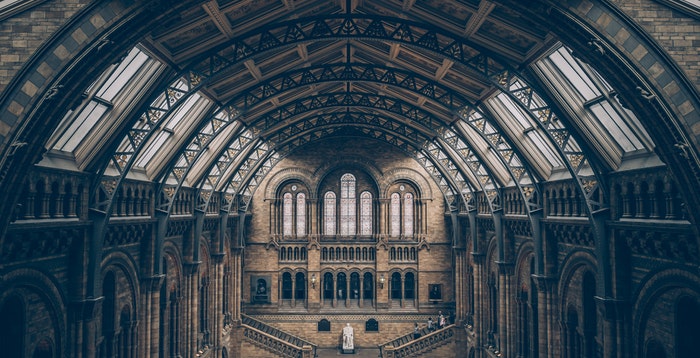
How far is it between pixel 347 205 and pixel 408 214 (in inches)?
184

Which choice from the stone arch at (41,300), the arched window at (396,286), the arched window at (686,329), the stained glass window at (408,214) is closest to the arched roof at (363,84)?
the stone arch at (41,300)

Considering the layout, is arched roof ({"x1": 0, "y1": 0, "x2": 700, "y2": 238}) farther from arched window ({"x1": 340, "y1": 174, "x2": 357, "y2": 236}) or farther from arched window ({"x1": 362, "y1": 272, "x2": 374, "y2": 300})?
arched window ({"x1": 362, "y1": 272, "x2": 374, "y2": 300})

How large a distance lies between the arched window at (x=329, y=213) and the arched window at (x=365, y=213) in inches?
85.6

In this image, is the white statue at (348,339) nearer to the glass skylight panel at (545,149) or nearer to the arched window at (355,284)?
the arched window at (355,284)

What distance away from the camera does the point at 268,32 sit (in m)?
16.5

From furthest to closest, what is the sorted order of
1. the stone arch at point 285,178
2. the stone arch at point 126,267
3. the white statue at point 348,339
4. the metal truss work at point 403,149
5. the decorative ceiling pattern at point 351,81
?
the stone arch at point 285,178 < the white statue at point 348,339 < the metal truss work at point 403,149 < the stone arch at point 126,267 < the decorative ceiling pattern at point 351,81

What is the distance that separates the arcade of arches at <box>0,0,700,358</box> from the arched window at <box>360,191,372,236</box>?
9.83 metres

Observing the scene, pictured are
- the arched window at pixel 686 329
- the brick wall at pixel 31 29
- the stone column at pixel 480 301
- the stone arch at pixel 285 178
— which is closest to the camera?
the brick wall at pixel 31 29

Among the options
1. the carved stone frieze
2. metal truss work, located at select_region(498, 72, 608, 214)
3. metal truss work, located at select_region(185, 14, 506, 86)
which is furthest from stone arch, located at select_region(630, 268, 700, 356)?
the carved stone frieze

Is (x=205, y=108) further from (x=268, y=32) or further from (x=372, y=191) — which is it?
(x=372, y=191)

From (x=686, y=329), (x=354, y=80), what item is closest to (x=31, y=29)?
(x=354, y=80)

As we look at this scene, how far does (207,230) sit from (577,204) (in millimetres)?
19719

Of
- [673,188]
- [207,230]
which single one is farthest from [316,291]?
[673,188]

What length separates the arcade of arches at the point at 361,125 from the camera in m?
10.9
